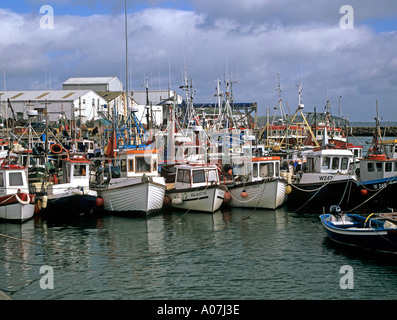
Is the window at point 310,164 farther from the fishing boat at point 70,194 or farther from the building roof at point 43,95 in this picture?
the building roof at point 43,95

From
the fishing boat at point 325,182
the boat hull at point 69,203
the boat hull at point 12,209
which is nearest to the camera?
the boat hull at point 12,209

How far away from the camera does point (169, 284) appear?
48.4ft

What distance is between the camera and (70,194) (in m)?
24.7

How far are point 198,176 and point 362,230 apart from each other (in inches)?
428

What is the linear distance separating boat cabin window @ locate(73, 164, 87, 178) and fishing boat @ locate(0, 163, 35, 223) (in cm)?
265

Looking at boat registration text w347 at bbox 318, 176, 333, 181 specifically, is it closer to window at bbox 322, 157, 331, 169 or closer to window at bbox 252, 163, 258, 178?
window at bbox 322, 157, 331, 169

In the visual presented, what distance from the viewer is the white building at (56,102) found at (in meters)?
67.6

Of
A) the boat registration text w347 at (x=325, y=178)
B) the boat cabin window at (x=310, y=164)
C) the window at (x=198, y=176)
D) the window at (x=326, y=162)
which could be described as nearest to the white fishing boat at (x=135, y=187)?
the window at (x=198, y=176)

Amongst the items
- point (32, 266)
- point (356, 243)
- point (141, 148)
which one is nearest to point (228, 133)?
point (141, 148)

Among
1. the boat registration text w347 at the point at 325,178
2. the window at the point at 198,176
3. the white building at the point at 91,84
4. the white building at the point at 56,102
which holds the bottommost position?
the boat registration text w347 at the point at 325,178

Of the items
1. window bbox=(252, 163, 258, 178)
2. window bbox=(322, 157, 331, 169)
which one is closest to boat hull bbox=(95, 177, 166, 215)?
window bbox=(252, 163, 258, 178)

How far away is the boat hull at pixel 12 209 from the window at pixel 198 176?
28.1ft
